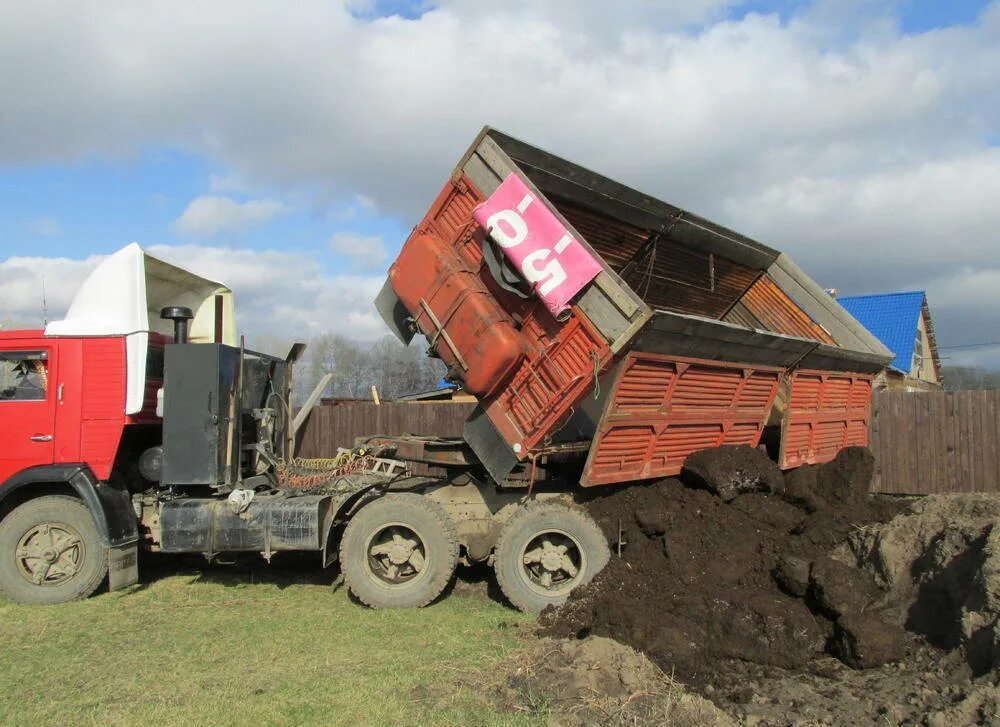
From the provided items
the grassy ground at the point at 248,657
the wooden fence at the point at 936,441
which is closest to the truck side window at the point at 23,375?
the grassy ground at the point at 248,657

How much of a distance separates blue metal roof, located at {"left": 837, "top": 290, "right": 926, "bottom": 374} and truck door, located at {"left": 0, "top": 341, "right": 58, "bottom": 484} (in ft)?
87.1

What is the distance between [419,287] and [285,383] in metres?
2.75

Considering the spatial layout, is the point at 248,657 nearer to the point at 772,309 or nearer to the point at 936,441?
the point at 772,309

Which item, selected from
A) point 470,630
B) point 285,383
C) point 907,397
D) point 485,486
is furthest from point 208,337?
point 907,397

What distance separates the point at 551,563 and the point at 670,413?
1.60m

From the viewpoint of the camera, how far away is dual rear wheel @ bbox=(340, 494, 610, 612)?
614 centimetres

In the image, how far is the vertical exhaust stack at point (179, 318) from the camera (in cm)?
721

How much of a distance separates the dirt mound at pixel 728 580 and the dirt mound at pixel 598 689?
27 centimetres

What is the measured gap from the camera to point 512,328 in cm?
597

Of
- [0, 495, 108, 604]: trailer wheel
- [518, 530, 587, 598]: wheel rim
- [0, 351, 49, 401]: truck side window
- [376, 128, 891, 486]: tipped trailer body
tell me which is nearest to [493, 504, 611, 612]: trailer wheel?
[518, 530, 587, 598]: wheel rim

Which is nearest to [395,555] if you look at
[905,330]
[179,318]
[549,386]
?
[549,386]

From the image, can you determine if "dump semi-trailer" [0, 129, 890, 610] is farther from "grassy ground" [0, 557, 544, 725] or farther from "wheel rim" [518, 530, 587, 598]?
"grassy ground" [0, 557, 544, 725]

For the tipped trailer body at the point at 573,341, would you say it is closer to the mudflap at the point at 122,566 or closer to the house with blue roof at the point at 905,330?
the mudflap at the point at 122,566

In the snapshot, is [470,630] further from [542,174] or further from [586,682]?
[542,174]
